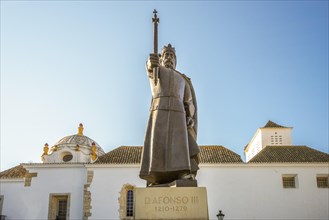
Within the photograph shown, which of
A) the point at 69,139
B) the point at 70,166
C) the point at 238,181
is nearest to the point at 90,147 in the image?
the point at 69,139

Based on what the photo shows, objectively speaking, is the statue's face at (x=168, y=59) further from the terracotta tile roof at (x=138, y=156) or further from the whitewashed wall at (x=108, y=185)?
the terracotta tile roof at (x=138, y=156)

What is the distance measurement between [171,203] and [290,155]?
875 inches

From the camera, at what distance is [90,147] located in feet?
97.0

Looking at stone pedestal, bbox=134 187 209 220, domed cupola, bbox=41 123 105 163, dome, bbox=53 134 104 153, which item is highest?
dome, bbox=53 134 104 153

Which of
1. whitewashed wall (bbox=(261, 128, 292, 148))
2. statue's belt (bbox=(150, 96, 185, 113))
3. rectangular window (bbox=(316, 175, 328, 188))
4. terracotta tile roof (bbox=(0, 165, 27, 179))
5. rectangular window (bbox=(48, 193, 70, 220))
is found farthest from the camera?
whitewashed wall (bbox=(261, 128, 292, 148))

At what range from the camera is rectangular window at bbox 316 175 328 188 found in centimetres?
2392

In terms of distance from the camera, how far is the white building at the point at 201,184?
2277 centimetres

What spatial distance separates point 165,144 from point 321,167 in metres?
21.0

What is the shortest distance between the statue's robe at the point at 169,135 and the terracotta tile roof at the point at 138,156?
18376 mm

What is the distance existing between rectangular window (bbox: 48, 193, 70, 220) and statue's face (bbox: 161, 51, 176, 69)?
1895 centimetres

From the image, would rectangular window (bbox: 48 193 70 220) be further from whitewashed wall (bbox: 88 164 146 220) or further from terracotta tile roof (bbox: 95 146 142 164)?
terracotta tile roof (bbox: 95 146 142 164)

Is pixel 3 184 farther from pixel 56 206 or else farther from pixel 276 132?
pixel 276 132

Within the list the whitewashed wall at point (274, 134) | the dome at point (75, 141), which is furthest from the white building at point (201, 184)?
the dome at point (75, 141)

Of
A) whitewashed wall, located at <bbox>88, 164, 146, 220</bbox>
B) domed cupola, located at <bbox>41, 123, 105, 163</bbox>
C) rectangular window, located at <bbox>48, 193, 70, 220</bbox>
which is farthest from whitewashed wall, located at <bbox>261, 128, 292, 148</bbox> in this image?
rectangular window, located at <bbox>48, 193, 70, 220</bbox>
